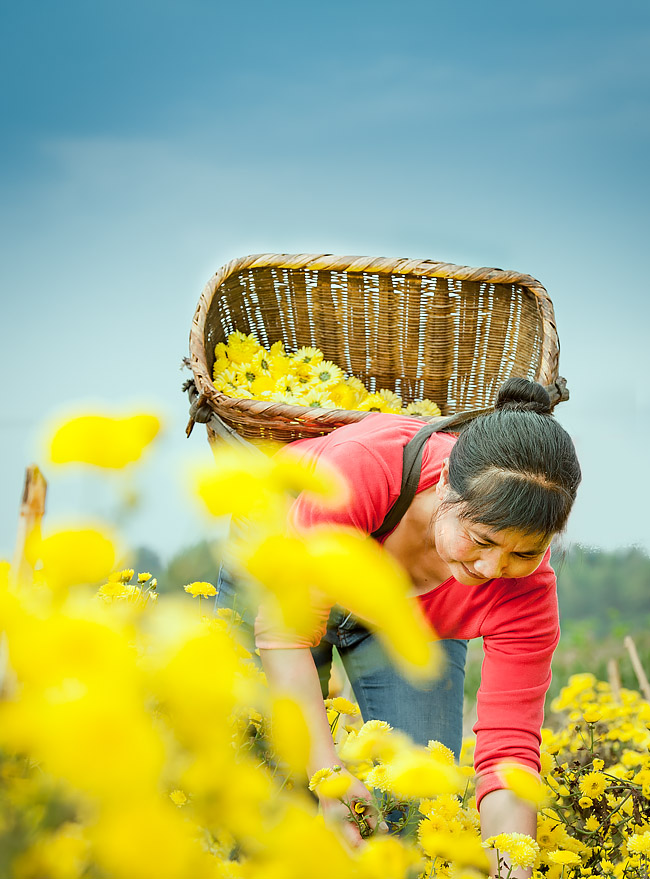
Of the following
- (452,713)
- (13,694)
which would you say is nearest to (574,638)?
(452,713)

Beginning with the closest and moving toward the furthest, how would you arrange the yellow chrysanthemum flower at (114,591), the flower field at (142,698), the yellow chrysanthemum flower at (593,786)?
the flower field at (142,698), the yellow chrysanthemum flower at (114,591), the yellow chrysanthemum flower at (593,786)

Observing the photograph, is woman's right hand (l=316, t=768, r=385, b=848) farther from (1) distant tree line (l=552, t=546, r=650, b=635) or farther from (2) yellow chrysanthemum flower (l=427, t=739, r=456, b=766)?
(1) distant tree line (l=552, t=546, r=650, b=635)

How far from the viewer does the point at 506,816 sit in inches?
32.8

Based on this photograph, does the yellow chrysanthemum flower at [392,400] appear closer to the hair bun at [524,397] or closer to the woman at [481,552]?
the woman at [481,552]

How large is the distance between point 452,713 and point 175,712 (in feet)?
3.62

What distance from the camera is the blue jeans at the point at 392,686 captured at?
4.05ft

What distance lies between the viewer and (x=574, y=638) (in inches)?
115

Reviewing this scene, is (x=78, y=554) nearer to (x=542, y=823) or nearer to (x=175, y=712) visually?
(x=175, y=712)

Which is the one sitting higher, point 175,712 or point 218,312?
point 175,712

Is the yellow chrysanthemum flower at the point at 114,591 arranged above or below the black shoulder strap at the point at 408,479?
above

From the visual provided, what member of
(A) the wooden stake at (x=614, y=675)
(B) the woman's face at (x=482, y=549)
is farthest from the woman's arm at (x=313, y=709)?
(A) the wooden stake at (x=614, y=675)

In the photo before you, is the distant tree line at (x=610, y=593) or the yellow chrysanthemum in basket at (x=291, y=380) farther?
the distant tree line at (x=610, y=593)

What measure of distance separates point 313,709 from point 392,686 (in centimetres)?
39

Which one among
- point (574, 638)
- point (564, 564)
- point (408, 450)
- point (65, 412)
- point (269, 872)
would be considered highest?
point (65, 412)
